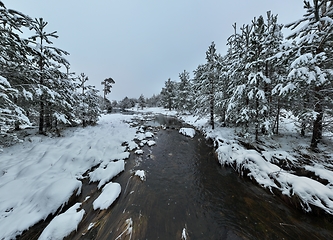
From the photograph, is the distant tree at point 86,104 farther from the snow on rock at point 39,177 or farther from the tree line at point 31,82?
the snow on rock at point 39,177

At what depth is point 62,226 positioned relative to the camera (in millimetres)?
2912

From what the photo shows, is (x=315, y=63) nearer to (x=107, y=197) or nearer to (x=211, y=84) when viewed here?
(x=211, y=84)

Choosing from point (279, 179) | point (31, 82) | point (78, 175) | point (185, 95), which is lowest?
point (78, 175)

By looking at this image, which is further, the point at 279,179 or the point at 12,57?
the point at 12,57

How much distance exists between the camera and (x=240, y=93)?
314 inches

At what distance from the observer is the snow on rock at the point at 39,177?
316 centimetres

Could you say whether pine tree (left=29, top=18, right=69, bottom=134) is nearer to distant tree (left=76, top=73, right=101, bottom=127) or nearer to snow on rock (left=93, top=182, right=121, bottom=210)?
distant tree (left=76, top=73, right=101, bottom=127)

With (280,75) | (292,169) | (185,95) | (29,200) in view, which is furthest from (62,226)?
(185,95)

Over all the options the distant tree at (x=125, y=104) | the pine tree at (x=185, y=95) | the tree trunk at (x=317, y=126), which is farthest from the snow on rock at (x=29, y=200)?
the distant tree at (x=125, y=104)

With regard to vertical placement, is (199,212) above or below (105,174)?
below

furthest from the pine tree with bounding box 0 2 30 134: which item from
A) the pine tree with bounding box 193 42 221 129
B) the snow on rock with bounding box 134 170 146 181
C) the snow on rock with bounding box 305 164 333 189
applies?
the pine tree with bounding box 193 42 221 129

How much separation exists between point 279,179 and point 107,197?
612 cm

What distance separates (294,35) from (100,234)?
38.4ft

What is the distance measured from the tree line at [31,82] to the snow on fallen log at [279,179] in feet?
28.0
